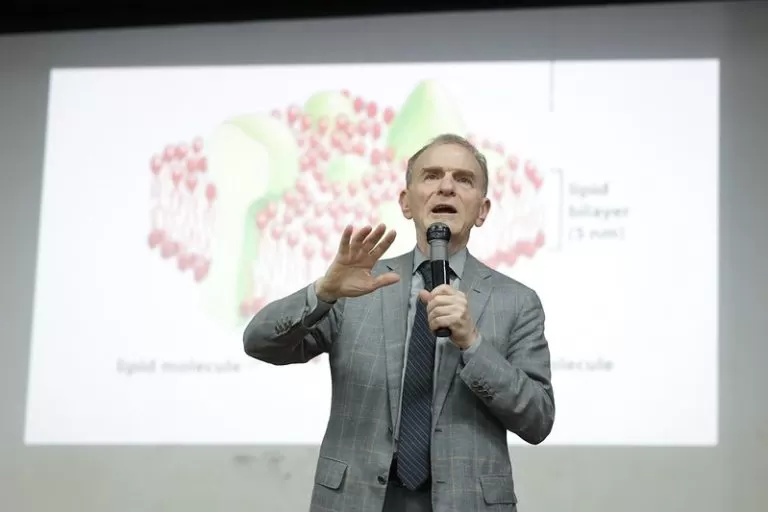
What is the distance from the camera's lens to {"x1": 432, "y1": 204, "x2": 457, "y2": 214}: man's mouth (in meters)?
1.89

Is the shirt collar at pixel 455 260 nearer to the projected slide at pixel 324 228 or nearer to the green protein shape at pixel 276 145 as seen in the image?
the projected slide at pixel 324 228

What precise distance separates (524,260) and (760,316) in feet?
3.31

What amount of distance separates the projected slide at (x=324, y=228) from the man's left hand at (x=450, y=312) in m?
1.94

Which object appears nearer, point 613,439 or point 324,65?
point 613,439

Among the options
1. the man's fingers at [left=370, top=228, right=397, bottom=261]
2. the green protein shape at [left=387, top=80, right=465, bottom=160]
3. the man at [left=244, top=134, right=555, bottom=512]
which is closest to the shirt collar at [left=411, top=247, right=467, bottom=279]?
the man at [left=244, top=134, right=555, bottom=512]

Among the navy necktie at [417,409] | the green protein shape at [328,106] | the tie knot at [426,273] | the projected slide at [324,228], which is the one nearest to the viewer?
the navy necktie at [417,409]

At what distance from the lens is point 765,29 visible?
12.3 ft

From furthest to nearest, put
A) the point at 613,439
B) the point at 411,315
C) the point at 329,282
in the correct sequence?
the point at 613,439 < the point at 411,315 < the point at 329,282

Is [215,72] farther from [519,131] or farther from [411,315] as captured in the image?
[411,315]

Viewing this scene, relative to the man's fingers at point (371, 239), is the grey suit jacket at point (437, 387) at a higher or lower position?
lower

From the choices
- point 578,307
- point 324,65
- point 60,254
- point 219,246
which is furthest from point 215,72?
point 578,307

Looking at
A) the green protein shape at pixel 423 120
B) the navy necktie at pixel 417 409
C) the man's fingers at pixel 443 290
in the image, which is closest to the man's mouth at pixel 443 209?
the navy necktie at pixel 417 409

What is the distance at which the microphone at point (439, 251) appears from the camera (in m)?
1.71

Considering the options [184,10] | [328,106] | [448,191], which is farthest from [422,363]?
[184,10]
